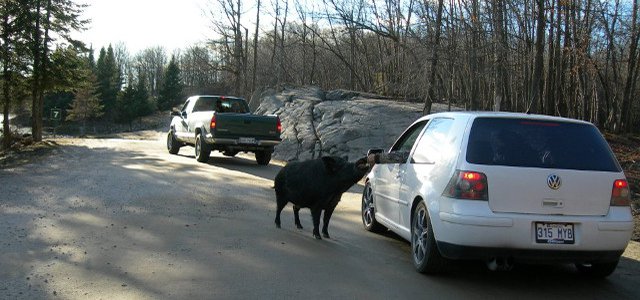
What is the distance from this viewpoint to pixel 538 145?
17.3 ft

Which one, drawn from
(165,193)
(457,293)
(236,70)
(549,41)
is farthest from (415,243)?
(236,70)

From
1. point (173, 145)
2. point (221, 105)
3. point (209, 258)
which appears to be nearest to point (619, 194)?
point (209, 258)

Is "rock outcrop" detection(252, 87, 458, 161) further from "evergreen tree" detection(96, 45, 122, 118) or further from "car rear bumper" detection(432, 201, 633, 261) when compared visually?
"evergreen tree" detection(96, 45, 122, 118)

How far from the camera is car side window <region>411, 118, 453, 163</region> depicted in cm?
566

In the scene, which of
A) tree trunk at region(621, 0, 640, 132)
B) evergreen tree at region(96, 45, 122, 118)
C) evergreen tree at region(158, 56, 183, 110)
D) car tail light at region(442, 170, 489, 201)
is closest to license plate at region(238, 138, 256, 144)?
car tail light at region(442, 170, 489, 201)

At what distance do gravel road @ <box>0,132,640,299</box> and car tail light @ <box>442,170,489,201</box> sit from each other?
2.81 feet

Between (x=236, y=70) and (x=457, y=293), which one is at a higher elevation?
(x=236, y=70)

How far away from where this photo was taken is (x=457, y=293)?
504cm

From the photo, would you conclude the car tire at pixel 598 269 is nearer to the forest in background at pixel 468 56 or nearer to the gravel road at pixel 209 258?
the gravel road at pixel 209 258

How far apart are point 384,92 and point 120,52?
98.8m

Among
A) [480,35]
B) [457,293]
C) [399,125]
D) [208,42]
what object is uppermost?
[208,42]

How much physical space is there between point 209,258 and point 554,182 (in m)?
3.43

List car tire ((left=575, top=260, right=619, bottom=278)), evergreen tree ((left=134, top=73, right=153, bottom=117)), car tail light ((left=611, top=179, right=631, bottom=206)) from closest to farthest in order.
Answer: car tail light ((left=611, top=179, right=631, bottom=206)) < car tire ((left=575, top=260, right=619, bottom=278)) < evergreen tree ((left=134, top=73, right=153, bottom=117))

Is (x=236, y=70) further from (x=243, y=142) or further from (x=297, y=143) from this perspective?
(x=243, y=142)
